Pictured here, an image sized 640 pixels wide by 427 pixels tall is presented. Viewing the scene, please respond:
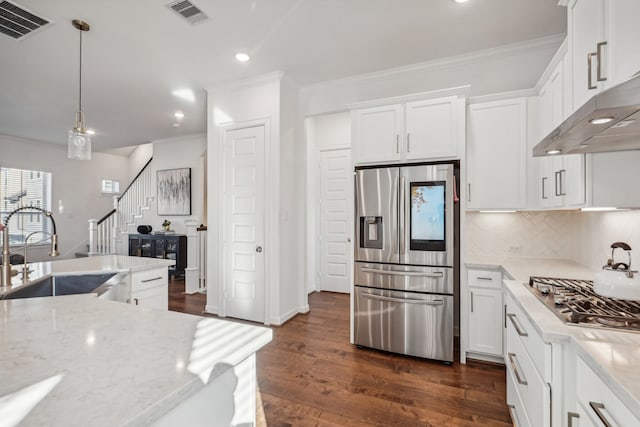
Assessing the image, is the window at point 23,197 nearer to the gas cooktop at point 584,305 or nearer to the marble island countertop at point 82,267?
the marble island countertop at point 82,267

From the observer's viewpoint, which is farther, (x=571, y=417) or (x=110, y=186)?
(x=110, y=186)

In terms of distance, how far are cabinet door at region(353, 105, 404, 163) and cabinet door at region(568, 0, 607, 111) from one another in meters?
1.29

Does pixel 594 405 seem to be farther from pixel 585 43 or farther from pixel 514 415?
pixel 585 43

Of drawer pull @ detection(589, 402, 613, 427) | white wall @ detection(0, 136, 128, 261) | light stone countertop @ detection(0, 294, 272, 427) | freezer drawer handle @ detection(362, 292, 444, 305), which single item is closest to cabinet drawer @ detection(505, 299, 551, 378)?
drawer pull @ detection(589, 402, 613, 427)

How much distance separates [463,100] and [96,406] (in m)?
3.00

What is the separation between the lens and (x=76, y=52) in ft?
10.2

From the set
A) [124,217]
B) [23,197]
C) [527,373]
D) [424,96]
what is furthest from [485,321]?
[23,197]

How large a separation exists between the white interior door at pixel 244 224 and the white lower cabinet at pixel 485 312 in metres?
2.28

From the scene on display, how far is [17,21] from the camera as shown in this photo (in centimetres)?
256

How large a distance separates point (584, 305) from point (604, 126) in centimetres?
79

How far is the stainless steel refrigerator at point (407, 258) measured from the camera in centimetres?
259

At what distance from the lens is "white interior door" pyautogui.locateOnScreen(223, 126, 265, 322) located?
367 centimetres

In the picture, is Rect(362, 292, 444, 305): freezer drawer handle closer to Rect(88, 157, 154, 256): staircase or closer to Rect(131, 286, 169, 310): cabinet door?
Rect(131, 286, 169, 310): cabinet door

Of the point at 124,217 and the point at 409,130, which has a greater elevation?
the point at 409,130
